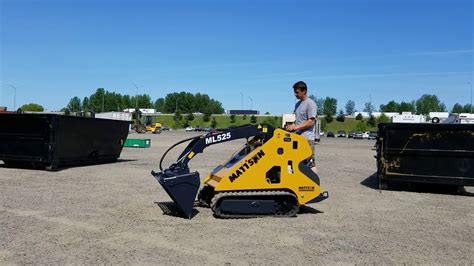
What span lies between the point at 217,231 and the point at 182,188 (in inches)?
35.7

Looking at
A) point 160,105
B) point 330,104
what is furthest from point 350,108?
point 160,105

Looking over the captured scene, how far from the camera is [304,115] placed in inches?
300

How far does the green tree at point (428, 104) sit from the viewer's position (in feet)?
517

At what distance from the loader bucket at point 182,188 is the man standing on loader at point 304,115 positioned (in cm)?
192

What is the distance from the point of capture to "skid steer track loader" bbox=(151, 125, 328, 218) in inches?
260

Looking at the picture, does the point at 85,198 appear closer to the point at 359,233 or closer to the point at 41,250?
the point at 41,250

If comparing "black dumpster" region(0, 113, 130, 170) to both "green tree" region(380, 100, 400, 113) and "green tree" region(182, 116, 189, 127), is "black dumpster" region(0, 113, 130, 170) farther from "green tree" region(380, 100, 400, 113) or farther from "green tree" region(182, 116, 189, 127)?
"green tree" region(380, 100, 400, 113)

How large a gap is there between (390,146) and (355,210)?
3.03m

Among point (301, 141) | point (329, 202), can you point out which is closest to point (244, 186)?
point (301, 141)

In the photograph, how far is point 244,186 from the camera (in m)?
6.80

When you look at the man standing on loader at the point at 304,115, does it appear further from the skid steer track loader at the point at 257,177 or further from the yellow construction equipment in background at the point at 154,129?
the yellow construction equipment in background at the point at 154,129

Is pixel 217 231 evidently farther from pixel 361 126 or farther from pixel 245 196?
pixel 361 126

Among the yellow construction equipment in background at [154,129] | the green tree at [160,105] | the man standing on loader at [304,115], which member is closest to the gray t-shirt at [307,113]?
the man standing on loader at [304,115]

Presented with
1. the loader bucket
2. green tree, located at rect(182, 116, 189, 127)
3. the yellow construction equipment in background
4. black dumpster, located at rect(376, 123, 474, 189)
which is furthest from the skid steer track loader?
green tree, located at rect(182, 116, 189, 127)
